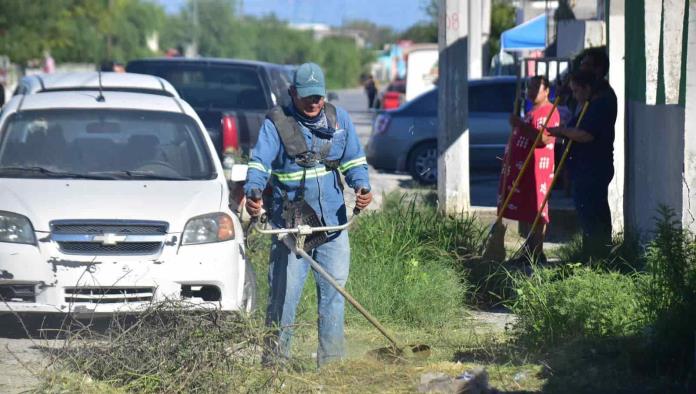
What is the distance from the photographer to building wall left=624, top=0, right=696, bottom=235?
6.66m

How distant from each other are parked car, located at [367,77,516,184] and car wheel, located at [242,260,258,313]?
874 centimetres

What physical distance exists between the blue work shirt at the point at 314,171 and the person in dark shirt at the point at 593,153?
2.91m

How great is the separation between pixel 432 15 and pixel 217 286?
33398 mm

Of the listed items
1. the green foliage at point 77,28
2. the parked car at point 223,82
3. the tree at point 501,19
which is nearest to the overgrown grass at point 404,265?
the parked car at point 223,82

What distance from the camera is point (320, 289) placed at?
627 centimetres

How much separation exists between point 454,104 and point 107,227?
5.20 m

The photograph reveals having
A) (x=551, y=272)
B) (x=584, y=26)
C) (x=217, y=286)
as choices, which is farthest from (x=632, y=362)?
(x=584, y=26)

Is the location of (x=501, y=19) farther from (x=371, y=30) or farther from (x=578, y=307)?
(x=371, y=30)

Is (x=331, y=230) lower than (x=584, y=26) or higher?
lower

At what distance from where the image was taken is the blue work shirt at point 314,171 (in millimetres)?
6035

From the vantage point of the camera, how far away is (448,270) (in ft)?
28.4

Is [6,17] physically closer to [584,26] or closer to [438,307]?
[584,26]

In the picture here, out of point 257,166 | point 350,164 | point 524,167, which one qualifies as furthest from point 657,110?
point 257,166

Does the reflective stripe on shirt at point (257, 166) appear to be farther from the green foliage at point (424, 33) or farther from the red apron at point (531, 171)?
the green foliage at point (424, 33)
